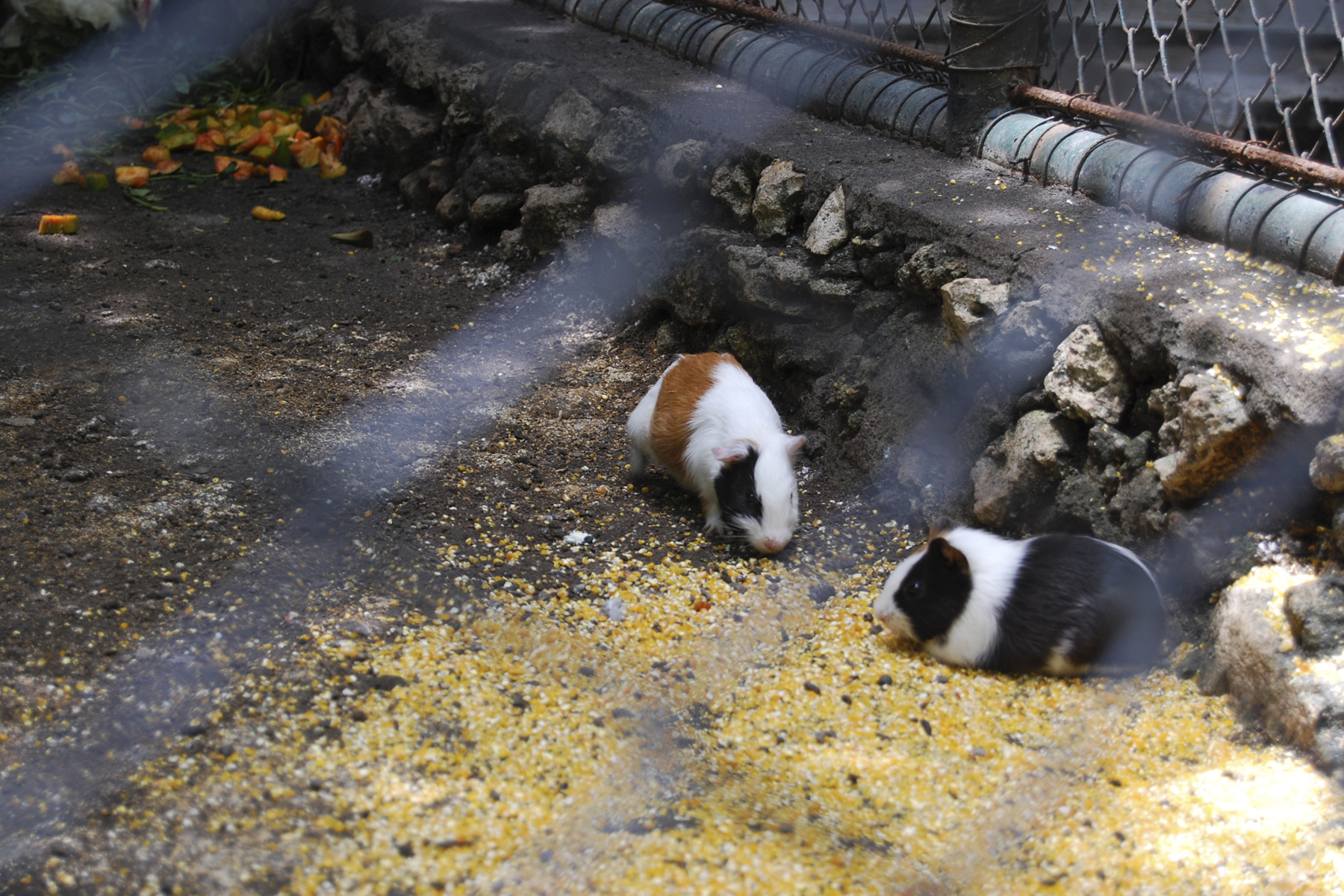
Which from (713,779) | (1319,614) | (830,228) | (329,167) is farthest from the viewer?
(329,167)

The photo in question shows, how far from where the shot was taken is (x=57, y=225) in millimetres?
5402

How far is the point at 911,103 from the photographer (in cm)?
425

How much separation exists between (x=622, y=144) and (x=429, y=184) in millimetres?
1709

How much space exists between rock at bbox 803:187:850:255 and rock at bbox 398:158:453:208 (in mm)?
2896

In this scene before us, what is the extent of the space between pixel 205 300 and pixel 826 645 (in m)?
3.64

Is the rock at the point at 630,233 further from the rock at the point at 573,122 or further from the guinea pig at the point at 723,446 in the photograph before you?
the guinea pig at the point at 723,446

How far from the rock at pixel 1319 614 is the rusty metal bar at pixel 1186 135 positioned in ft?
4.10

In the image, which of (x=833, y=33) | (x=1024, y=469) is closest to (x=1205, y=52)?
(x=833, y=33)

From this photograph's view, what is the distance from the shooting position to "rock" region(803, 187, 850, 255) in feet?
12.8

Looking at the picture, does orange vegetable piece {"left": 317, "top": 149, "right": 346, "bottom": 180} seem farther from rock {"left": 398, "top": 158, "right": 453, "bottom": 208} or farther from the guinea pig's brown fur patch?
the guinea pig's brown fur patch

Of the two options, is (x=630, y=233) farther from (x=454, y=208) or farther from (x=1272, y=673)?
(x=1272, y=673)

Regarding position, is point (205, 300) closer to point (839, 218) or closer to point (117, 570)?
point (117, 570)

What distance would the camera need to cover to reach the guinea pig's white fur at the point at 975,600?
2.78m

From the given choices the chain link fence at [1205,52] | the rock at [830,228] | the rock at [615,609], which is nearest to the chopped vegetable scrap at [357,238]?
the chain link fence at [1205,52]
